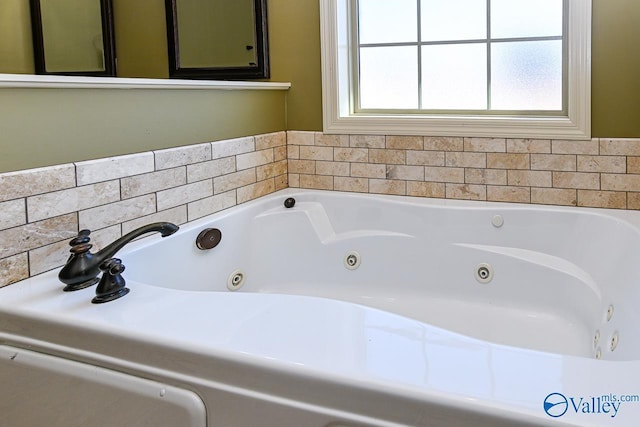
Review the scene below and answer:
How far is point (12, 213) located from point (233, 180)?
1.00 metres

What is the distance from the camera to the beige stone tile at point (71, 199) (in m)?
1.43

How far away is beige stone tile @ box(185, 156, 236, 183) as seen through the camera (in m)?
2.04

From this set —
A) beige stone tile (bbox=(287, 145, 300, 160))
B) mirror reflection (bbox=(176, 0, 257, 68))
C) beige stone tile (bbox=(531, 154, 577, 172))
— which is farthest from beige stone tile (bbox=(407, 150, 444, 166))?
mirror reflection (bbox=(176, 0, 257, 68))

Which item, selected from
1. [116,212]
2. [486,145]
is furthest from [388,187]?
[116,212]

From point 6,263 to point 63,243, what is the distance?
0.17 metres

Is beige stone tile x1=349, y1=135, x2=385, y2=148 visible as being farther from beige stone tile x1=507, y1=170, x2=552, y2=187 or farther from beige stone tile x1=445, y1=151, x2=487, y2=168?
beige stone tile x1=507, y1=170, x2=552, y2=187

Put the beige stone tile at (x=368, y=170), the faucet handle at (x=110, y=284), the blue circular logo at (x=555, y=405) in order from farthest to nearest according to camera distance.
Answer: the beige stone tile at (x=368, y=170) < the faucet handle at (x=110, y=284) < the blue circular logo at (x=555, y=405)

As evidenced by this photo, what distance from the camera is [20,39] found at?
259 cm

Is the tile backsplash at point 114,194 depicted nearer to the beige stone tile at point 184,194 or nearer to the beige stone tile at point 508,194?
the beige stone tile at point 184,194

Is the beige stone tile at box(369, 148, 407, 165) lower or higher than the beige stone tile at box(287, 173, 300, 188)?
higher

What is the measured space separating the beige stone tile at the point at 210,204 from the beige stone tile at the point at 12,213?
0.69 m

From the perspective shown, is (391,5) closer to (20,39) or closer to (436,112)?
(436,112)

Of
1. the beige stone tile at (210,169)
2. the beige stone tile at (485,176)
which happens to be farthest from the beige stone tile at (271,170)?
the beige stone tile at (485,176)

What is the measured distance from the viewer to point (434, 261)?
7.61 feet
